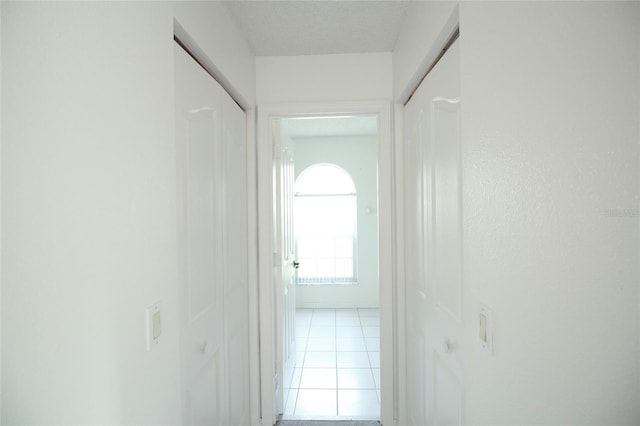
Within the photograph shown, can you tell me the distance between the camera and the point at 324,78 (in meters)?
2.08

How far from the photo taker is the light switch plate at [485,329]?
0.87 metres

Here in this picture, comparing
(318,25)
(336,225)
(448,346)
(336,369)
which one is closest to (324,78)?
(318,25)

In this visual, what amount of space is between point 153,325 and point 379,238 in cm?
145

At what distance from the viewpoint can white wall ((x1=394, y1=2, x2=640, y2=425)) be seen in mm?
609

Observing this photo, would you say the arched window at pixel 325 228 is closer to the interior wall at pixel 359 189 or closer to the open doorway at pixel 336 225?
the open doorway at pixel 336 225

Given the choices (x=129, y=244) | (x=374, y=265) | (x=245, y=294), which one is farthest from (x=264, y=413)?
(x=374, y=265)

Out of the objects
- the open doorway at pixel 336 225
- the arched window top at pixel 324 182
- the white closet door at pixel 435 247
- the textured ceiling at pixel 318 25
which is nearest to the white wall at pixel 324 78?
the textured ceiling at pixel 318 25

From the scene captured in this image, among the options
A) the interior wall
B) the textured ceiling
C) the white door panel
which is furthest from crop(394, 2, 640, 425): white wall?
the interior wall

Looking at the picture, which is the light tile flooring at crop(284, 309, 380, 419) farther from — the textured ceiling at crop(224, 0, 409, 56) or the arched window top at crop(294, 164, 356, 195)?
the textured ceiling at crop(224, 0, 409, 56)

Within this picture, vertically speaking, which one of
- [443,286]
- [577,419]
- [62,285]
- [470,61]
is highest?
[470,61]

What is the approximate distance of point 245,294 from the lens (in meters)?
2.00

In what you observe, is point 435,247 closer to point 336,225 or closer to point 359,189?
point 359,189

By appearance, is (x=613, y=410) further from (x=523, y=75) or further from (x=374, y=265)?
(x=374, y=265)

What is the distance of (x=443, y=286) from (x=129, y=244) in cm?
A: 112
